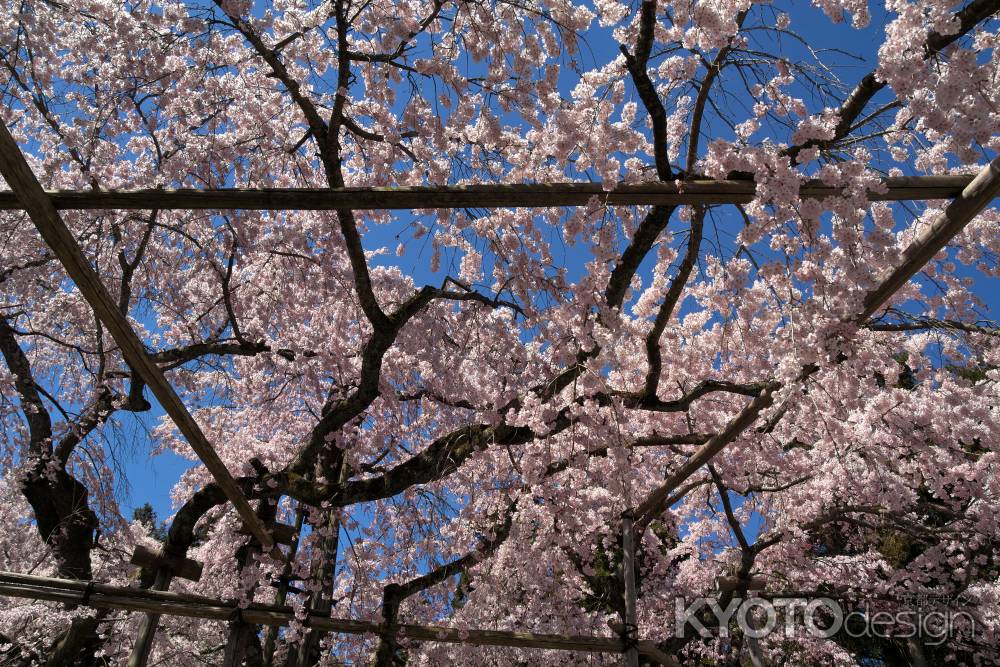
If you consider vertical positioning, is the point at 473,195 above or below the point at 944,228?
above

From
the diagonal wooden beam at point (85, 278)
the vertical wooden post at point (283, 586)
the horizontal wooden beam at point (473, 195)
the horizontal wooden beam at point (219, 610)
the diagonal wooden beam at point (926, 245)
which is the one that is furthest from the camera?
the vertical wooden post at point (283, 586)

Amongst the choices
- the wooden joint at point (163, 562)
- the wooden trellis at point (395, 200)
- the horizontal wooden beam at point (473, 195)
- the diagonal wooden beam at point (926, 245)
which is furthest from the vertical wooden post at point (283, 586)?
the diagonal wooden beam at point (926, 245)

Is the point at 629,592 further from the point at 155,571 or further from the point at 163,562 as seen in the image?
the point at 155,571

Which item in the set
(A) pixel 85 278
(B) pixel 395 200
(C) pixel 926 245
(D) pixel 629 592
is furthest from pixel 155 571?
(C) pixel 926 245

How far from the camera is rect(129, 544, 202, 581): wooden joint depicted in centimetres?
448

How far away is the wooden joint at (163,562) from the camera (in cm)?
448

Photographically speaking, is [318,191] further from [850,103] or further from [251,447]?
[251,447]

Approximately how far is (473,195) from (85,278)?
161cm

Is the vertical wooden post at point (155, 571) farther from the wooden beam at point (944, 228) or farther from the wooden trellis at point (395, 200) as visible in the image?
the wooden beam at point (944, 228)

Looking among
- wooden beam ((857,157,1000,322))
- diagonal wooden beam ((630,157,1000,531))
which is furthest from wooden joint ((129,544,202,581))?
wooden beam ((857,157,1000,322))

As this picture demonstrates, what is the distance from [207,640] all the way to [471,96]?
852 cm

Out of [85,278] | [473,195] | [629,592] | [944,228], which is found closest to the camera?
[944,228]

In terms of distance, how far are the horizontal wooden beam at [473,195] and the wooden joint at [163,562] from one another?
9.35 feet

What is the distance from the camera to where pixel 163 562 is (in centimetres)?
455
